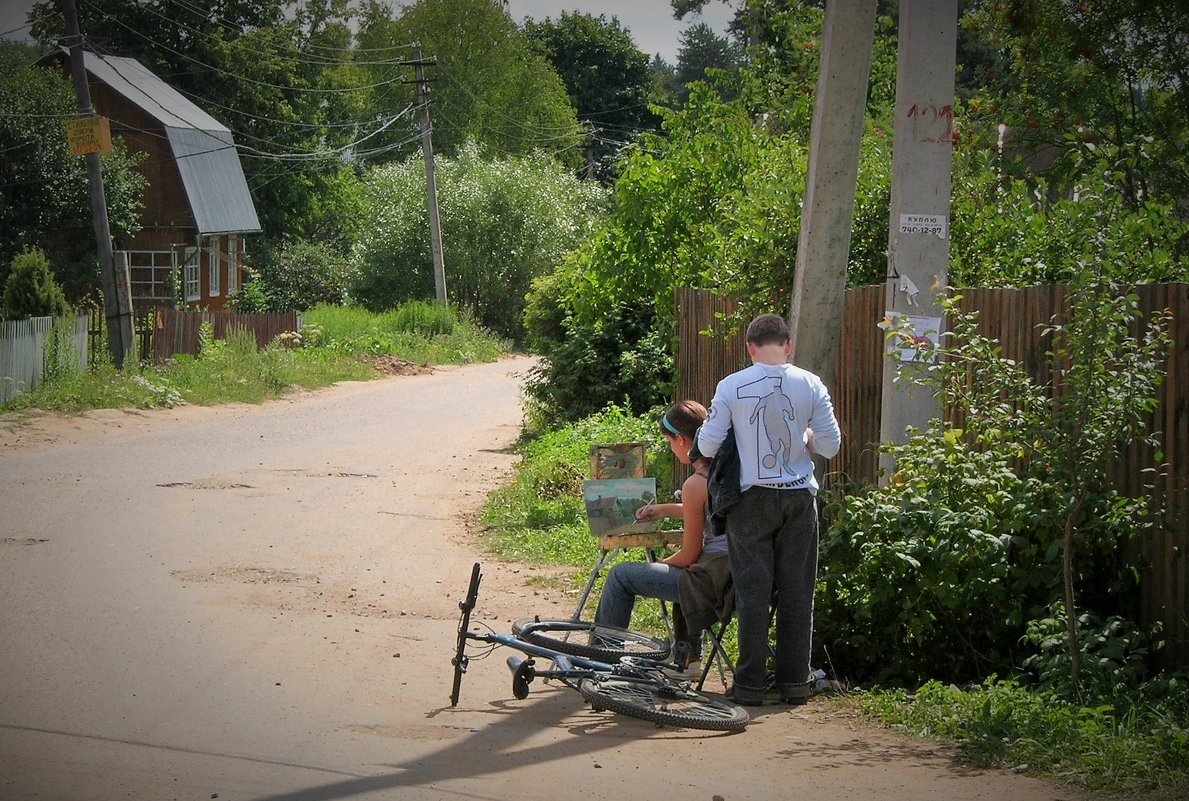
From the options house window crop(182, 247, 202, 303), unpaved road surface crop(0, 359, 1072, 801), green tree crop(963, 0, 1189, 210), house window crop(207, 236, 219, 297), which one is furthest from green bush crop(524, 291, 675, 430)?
house window crop(207, 236, 219, 297)

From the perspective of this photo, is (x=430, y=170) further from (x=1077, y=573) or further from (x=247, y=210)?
(x=1077, y=573)

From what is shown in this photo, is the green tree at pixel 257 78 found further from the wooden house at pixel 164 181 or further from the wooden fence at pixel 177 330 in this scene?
the wooden fence at pixel 177 330

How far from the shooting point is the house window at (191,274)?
42656 millimetres

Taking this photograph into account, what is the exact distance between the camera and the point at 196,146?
42.8 meters

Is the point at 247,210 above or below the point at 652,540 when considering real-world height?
above

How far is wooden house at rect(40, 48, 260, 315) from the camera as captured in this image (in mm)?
40938

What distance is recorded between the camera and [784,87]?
16688mm

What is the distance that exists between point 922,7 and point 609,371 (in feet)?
32.8

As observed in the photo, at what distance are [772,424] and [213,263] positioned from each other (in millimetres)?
41804

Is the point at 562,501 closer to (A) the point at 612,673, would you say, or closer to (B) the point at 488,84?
(A) the point at 612,673

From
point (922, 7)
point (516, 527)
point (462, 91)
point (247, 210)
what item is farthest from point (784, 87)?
point (462, 91)

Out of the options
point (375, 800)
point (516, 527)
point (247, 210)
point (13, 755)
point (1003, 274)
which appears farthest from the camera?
point (247, 210)

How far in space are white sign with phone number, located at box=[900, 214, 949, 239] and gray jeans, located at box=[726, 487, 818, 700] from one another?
1868 millimetres

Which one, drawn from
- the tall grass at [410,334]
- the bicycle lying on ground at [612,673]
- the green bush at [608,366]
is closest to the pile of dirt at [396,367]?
the tall grass at [410,334]
